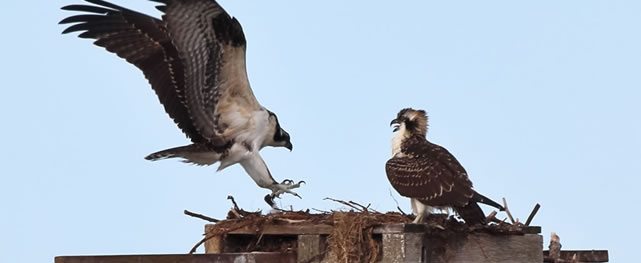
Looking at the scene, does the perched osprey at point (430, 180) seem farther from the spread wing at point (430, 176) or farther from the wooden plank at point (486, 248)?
the wooden plank at point (486, 248)

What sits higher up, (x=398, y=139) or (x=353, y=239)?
(x=398, y=139)

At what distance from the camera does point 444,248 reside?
6.86 m

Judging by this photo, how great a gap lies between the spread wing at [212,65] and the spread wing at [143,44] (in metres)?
0.19

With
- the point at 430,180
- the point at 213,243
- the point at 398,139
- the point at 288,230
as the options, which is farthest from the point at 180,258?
the point at 398,139

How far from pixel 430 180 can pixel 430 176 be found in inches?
→ 1.7

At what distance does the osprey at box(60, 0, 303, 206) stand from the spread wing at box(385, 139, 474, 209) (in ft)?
4.59

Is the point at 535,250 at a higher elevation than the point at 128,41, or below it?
below

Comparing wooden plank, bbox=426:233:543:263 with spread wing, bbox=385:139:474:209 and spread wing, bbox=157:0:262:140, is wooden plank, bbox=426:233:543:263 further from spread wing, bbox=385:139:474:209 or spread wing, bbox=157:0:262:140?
spread wing, bbox=157:0:262:140

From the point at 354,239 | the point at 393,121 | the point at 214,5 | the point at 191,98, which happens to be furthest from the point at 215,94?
the point at 354,239

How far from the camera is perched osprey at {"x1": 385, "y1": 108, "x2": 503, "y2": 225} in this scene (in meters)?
7.52

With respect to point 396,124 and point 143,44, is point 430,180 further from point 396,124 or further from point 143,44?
point 143,44

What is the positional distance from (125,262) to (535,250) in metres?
2.55

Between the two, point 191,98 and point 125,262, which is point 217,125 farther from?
point 125,262

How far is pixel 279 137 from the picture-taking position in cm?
1015
